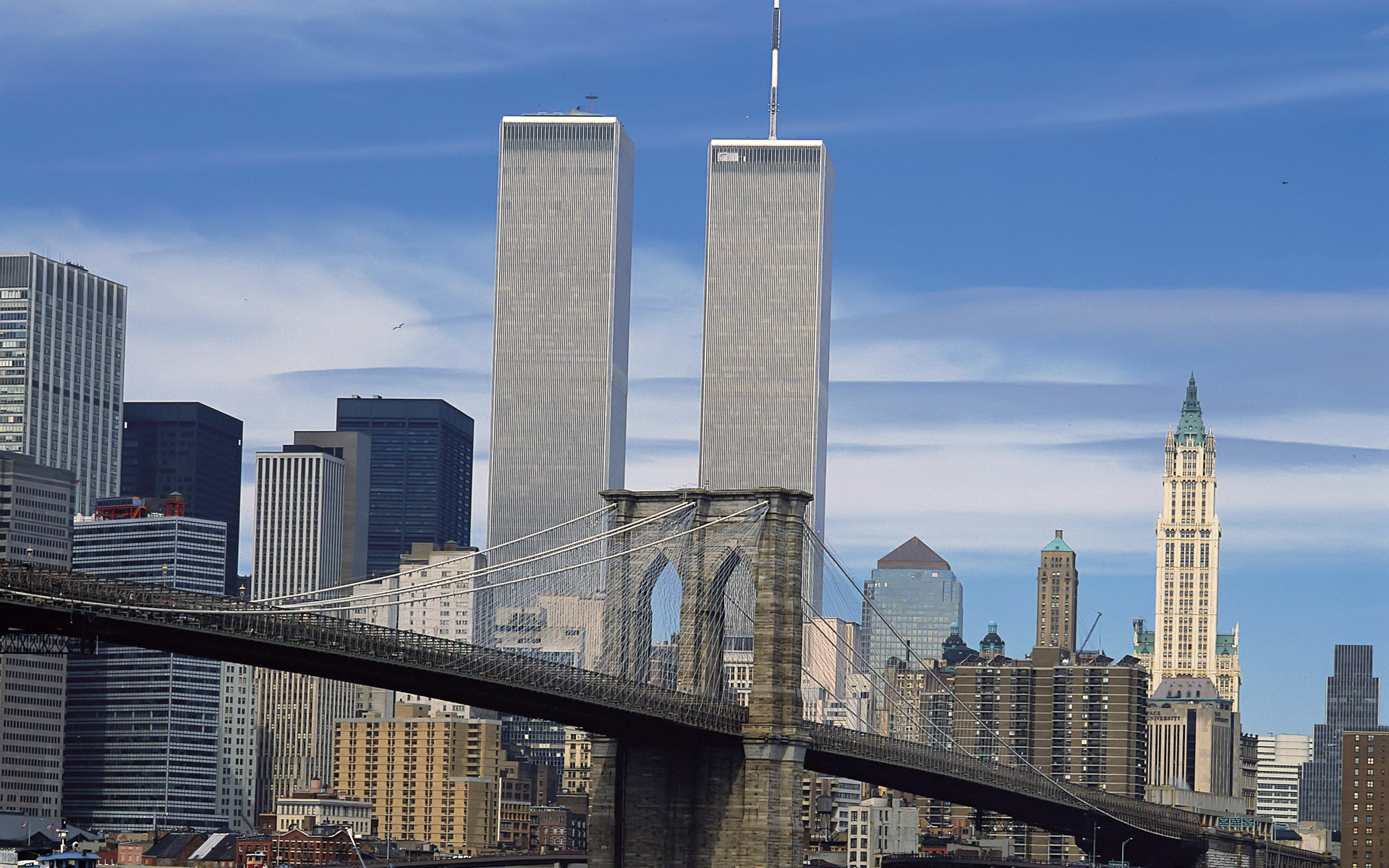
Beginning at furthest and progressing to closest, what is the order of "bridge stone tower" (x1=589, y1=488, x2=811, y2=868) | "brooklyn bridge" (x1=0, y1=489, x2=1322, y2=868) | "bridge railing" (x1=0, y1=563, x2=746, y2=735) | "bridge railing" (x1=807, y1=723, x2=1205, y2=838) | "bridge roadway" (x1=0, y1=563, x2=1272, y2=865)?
"bridge railing" (x1=807, y1=723, x2=1205, y2=838)
"bridge stone tower" (x1=589, y1=488, x2=811, y2=868)
"brooklyn bridge" (x1=0, y1=489, x2=1322, y2=868)
"bridge roadway" (x1=0, y1=563, x2=1272, y2=865)
"bridge railing" (x1=0, y1=563, x2=746, y2=735)

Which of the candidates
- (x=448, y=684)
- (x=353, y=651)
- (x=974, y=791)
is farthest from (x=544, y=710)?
(x=974, y=791)

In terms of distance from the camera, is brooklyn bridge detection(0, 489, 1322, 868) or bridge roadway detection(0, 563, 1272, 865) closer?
bridge roadway detection(0, 563, 1272, 865)

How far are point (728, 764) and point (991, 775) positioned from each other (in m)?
30.9

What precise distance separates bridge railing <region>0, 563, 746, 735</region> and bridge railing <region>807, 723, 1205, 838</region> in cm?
993

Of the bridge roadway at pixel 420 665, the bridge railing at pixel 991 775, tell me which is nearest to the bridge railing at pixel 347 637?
the bridge roadway at pixel 420 665

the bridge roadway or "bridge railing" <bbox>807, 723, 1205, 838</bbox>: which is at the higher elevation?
the bridge roadway

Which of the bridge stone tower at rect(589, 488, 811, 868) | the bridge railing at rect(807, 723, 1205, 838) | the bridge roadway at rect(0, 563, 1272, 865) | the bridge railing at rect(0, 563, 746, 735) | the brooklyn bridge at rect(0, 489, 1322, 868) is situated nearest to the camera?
the bridge railing at rect(0, 563, 746, 735)

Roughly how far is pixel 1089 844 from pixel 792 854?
300 ft

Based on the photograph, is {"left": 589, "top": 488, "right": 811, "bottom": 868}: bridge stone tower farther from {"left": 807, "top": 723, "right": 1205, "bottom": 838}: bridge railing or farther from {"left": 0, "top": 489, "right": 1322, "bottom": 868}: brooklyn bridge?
{"left": 807, "top": 723, "right": 1205, "bottom": 838}: bridge railing

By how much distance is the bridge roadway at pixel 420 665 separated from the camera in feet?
246

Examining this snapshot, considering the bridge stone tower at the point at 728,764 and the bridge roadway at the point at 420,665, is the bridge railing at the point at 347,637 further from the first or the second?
the bridge stone tower at the point at 728,764

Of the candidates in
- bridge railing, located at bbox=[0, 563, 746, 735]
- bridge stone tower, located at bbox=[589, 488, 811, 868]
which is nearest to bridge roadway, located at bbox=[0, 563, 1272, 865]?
bridge railing, located at bbox=[0, 563, 746, 735]

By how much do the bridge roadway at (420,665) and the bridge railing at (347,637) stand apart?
0.07m

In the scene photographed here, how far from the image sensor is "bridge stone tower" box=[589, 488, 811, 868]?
334ft
